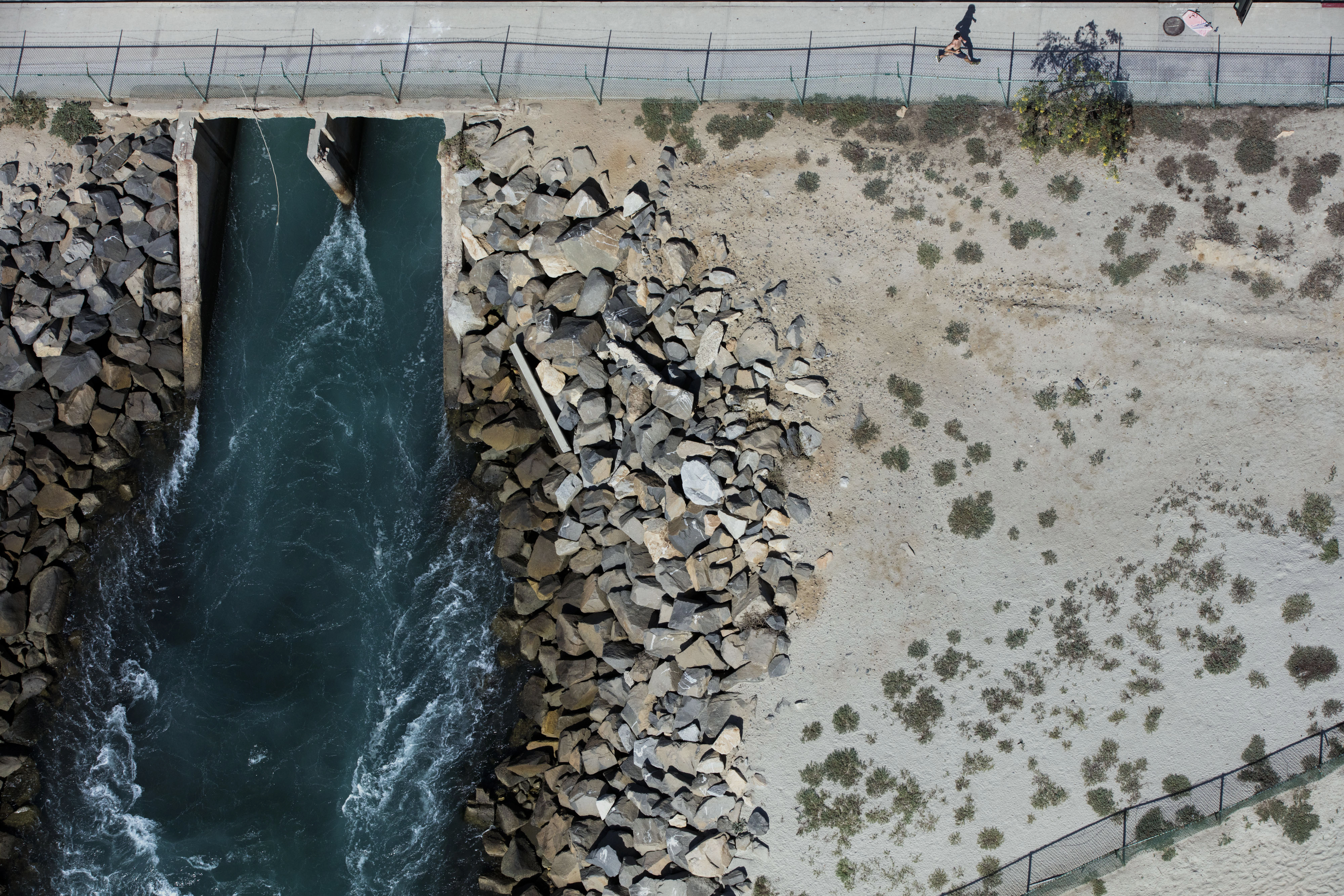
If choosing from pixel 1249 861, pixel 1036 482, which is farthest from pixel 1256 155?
pixel 1249 861

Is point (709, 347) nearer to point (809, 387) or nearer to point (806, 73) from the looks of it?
point (809, 387)

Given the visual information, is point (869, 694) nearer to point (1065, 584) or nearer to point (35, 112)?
point (1065, 584)

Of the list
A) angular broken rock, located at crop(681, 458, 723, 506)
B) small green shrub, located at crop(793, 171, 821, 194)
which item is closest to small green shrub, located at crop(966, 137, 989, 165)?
small green shrub, located at crop(793, 171, 821, 194)

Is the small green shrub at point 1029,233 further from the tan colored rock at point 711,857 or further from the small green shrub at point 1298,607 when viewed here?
the tan colored rock at point 711,857

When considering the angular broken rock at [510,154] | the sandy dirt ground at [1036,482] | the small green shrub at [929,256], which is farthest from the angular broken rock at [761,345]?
the angular broken rock at [510,154]

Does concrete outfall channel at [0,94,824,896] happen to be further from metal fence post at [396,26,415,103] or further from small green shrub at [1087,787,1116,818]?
small green shrub at [1087,787,1116,818]

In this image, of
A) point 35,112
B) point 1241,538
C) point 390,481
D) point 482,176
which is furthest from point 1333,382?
point 35,112
